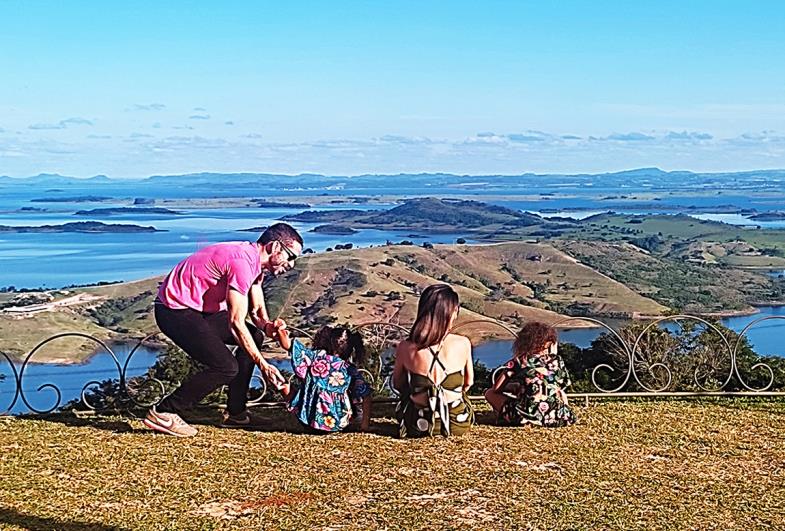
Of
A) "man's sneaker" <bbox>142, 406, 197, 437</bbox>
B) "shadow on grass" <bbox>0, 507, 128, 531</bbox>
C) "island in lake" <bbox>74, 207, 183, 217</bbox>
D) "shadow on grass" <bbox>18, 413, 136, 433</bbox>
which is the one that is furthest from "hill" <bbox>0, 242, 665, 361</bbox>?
"island in lake" <bbox>74, 207, 183, 217</bbox>

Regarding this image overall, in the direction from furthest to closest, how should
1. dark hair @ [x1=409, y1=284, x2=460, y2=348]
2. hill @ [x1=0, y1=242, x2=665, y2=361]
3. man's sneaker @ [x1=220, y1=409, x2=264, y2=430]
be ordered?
hill @ [x1=0, y1=242, x2=665, y2=361] → man's sneaker @ [x1=220, y1=409, x2=264, y2=430] → dark hair @ [x1=409, y1=284, x2=460, y2=348]

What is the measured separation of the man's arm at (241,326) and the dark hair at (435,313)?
1164 mm

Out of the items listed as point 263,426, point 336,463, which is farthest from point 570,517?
point 263,426

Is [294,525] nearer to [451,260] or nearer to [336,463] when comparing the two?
[336,463]

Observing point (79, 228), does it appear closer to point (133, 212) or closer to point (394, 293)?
point (133, 212)

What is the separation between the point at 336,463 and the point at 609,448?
1.96m

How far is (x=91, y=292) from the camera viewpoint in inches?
1243

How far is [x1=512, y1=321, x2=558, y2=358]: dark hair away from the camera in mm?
7340

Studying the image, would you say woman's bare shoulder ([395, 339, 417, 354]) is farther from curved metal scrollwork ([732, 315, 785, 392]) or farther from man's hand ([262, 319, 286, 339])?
curved metal scrollwork ([732, 315, 785, 392])

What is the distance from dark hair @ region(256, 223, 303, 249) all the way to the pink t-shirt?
107 mm

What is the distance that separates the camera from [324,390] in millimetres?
7059

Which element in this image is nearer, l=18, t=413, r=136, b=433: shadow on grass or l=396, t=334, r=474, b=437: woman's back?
l=396, t=334, r=474, b=437: woman's back

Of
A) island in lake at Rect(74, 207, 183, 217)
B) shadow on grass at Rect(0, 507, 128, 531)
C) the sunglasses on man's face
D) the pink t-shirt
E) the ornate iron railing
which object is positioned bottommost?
island in lake at Rect(74, 207, 183, 217)

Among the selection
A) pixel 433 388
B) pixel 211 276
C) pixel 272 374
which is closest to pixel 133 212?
pixel 211 276
